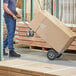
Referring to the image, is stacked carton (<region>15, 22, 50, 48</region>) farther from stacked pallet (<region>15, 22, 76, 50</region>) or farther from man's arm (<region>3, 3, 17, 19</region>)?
man's arm (<region>3, 3, 17, 19</region>)

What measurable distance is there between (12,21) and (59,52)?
56.5 inches

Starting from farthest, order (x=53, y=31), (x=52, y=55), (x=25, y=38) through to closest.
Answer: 1. (x=25, y=38)
2. (x=52, y=55)
3. (x=53, y=31)

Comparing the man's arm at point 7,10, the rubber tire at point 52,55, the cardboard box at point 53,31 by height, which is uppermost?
the man's arm at point 7,10

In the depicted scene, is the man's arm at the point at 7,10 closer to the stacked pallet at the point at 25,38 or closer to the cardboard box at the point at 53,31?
the cardboard box at the point at 53,31

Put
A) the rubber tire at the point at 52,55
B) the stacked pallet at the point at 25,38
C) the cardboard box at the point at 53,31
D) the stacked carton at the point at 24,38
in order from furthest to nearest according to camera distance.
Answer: the stacked carton at the point at 24,38 < the stacked pallet at the point at 25,38 < the rubber tire at the point at 52,55 < the cardboard box at the point at 53,31

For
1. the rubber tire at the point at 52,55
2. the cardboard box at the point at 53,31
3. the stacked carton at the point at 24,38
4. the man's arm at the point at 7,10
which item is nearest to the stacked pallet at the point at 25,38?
the stacked carton at the point at 24,38

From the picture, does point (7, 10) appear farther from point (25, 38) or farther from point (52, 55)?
point (25, 38)

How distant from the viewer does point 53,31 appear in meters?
6.23

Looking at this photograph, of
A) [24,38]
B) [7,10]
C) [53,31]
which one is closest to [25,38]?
[24,38]

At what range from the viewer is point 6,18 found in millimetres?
6734

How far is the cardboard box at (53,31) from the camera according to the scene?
20.0 ft

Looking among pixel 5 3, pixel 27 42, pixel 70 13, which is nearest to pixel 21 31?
pixel 27 42

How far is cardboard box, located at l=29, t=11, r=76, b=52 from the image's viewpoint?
20.0 feet

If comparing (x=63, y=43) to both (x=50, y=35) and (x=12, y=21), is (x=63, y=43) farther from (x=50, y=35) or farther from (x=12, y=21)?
(x=12, y=21)
